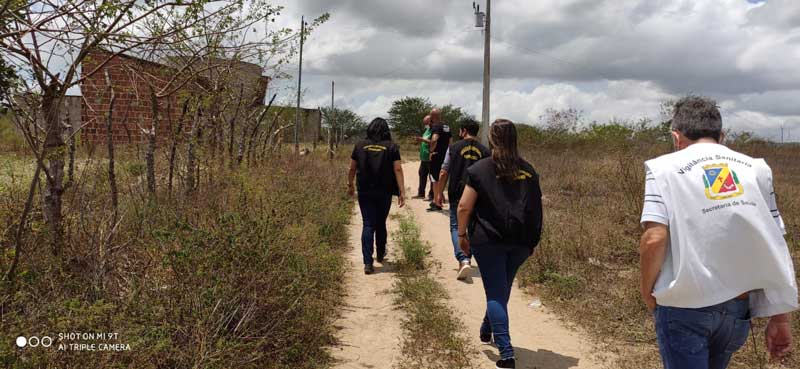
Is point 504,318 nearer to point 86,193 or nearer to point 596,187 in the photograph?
point 86,193

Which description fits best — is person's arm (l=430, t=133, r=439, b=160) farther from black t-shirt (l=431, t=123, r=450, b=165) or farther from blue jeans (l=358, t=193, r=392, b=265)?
blue jeans (l=358, t=193, r=392, b=265)

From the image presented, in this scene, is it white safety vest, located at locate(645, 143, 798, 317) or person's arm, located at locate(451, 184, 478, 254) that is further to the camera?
person's arm, located at locate(451, 184, 478, 254)

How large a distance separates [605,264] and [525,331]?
7.31ft

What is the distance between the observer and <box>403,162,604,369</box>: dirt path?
388cm

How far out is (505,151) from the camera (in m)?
3.46

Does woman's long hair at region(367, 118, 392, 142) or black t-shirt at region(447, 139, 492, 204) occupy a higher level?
woman's long hair at region(367, 118, 392, 142)

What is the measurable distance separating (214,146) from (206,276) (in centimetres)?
445

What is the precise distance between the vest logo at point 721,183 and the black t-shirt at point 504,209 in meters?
1.49

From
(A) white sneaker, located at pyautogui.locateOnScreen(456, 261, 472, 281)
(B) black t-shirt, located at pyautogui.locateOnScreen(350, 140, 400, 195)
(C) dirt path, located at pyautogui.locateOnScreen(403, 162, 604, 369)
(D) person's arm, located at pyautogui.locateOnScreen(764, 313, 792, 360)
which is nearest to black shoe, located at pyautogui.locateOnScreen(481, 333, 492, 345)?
(C) dirt path, located at pyautogui.locateOnScreen(403, 162, 604, 369)

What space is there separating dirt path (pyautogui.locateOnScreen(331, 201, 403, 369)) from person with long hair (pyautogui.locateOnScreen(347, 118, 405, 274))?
0.82 ft

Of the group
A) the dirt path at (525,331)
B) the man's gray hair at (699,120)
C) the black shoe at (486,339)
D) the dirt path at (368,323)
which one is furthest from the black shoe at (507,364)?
the man's gray hair at (699,120)

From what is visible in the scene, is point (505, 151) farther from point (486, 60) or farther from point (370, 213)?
point (486, 60)
